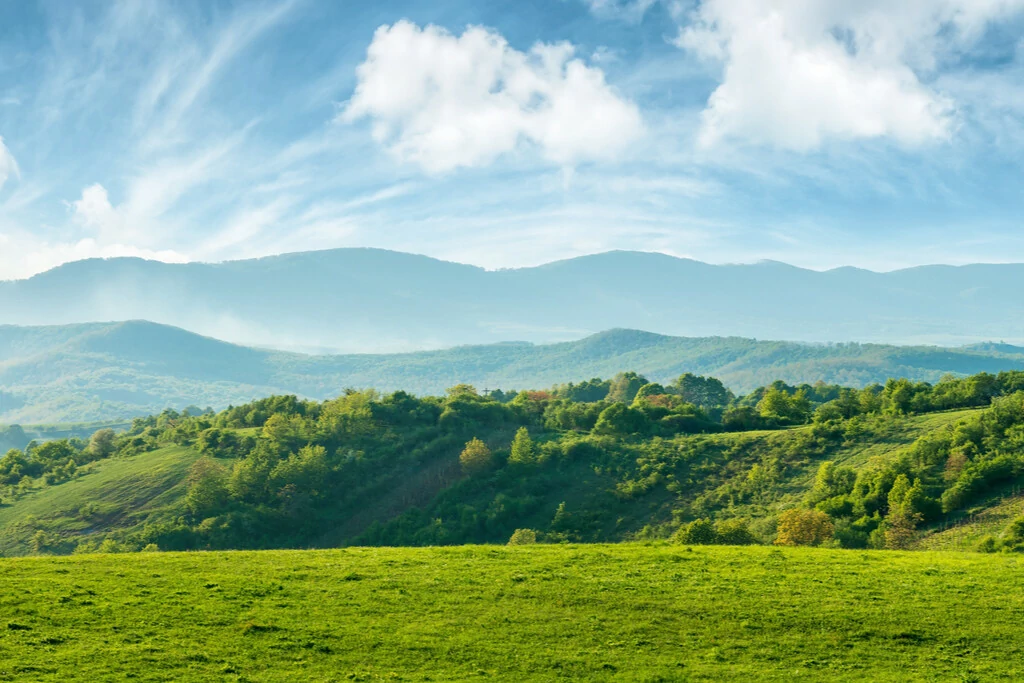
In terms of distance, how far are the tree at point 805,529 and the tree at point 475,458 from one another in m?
34.8

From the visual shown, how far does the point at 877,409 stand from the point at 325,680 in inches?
2901

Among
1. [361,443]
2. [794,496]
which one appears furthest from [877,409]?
[361,443]

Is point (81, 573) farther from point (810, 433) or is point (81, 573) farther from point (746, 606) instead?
point (810, 433)

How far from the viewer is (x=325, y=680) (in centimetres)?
1820

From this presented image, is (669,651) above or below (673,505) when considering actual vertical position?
above

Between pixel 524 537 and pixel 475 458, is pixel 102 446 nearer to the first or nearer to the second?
pixel 475 458

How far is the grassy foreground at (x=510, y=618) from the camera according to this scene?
19.0 metres

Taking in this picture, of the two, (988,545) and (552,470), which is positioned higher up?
(988,545)

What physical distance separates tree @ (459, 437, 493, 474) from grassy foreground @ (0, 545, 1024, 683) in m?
48.2

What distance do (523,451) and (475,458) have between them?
496 cm

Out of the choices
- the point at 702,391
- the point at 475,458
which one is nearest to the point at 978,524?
the point at 475,458

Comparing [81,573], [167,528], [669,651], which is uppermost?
[81,573]

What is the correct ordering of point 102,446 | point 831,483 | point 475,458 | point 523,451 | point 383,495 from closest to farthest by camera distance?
point 831,483 < point 383,495 < point 523,451 < point 475,458 < point 102,446

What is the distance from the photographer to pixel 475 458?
76750 mm
